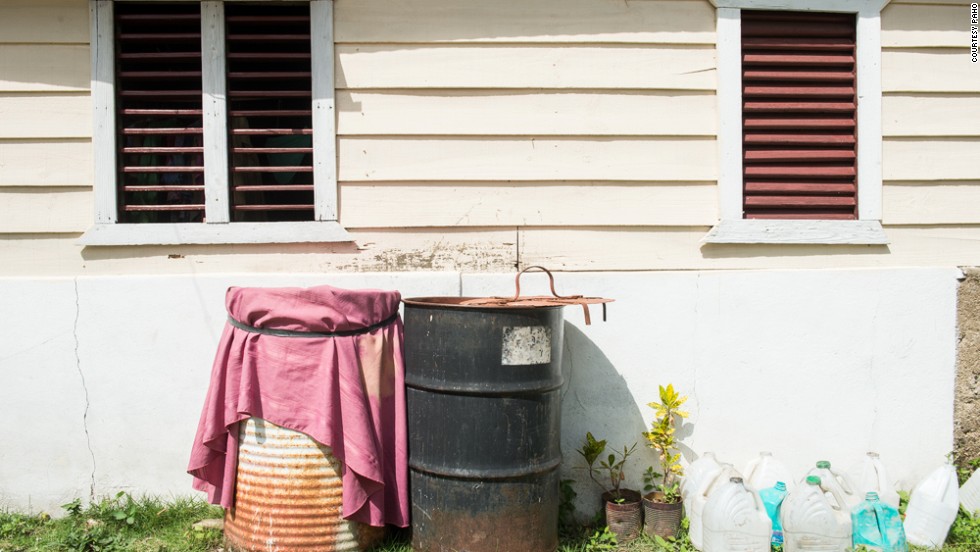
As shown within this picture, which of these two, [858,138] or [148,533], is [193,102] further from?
[858,138]

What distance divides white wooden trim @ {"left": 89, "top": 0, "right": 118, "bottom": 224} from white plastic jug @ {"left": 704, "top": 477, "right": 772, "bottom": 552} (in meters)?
3.46

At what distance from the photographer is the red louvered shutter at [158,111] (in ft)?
13.8

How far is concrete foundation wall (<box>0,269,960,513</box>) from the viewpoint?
4.13m

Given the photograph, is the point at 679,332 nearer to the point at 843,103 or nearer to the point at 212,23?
the point at 843,103

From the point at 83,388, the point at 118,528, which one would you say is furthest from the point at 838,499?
the point at 83,388

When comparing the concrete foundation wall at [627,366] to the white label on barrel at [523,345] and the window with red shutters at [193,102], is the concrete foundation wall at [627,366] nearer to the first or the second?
the window with red shutters at [193,102]

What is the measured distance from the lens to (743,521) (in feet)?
12.1

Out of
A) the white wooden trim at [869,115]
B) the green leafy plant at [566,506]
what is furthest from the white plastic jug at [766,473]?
the white wooden trim at [869,115]

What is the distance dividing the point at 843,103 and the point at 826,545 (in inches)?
95.0

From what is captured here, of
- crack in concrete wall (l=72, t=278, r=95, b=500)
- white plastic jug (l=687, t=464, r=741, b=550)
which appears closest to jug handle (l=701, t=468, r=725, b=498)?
white plastic jug (l=687, t=464, r=741, b=550)

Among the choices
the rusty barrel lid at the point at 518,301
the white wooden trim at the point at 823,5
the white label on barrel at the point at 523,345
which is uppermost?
the white wooden trim at the point at 823,5

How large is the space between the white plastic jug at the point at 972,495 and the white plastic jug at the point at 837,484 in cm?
75

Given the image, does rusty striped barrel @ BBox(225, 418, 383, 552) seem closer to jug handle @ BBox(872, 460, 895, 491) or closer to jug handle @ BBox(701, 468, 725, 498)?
jug handle @ BBox(701, 468, 725, 498)

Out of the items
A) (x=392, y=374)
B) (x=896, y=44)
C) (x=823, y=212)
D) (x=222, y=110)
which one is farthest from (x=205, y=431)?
(x=896, y=44)
